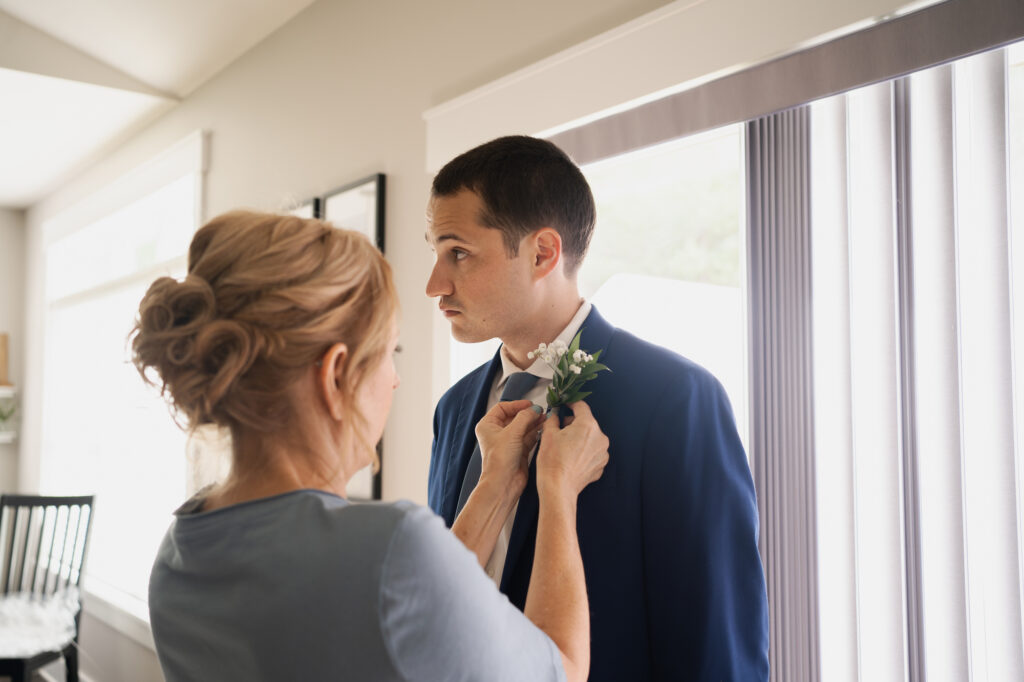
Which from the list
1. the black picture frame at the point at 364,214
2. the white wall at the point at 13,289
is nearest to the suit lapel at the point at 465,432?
the black picture frame at the point at 364,214

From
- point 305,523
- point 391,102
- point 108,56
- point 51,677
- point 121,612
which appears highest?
point 108,56

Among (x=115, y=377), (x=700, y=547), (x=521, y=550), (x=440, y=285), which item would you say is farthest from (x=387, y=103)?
(x=115, y=377)

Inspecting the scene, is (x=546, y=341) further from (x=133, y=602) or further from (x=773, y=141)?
(x=133, y=602)

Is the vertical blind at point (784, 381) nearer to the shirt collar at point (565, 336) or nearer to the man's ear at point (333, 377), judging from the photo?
the shirt collar at point (565, 336)

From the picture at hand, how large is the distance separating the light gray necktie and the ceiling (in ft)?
8.17

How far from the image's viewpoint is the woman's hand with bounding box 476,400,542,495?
1.19 meters

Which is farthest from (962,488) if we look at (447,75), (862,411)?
(447,75)

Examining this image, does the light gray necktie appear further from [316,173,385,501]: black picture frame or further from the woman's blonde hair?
[316,173,385,501]: black picture frame

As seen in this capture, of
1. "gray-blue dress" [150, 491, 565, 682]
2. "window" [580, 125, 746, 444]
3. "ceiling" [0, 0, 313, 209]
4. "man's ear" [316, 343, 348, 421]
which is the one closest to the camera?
"gray-blue dress" [150, 491, 565, 682]

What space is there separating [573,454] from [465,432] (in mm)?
399

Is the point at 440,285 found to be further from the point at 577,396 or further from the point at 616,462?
the point at 616,462

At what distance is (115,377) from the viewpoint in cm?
532

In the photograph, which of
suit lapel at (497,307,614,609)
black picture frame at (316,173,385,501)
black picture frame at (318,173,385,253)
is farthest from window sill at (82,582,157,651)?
suit lapel at (497,307,614,609)

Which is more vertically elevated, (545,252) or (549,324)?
(545,252)
